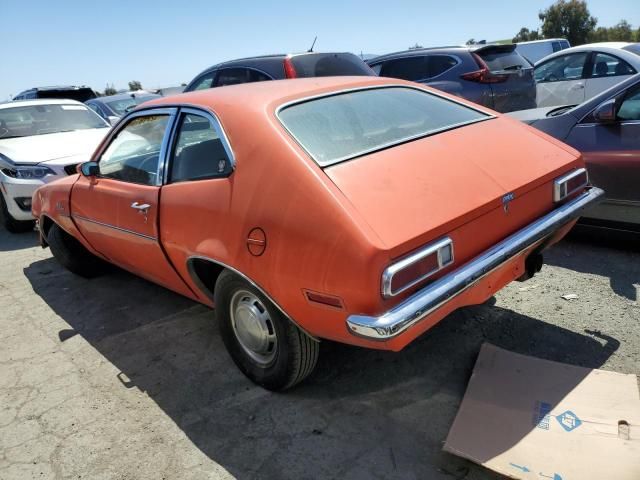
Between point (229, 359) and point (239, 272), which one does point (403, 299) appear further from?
point (229, 359)

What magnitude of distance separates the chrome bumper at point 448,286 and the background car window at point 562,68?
7.32 m

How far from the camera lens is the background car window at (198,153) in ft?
8.70

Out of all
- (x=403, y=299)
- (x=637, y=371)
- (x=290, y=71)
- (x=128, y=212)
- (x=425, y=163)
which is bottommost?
(x=637, y=371)

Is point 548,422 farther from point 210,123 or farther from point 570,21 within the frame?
point 570,21

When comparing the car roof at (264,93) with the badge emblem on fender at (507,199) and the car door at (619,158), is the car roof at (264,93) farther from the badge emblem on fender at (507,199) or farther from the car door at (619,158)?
the car door at (619,158)

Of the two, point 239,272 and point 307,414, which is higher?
point 239,272

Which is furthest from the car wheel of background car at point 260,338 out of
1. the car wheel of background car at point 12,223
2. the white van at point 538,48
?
the white van at point 538,48

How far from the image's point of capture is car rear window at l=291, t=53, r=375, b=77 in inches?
236

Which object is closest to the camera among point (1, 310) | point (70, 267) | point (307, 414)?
point (307, 414)

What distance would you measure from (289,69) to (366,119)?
3.43 m

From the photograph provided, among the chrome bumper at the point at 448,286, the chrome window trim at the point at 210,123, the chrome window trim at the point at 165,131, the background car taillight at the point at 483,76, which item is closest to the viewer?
the chrome bumper at the point at 448,286

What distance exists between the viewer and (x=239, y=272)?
2.42m

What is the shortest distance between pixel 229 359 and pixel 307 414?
2.57ft

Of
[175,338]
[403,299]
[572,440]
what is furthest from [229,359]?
[572,440]
